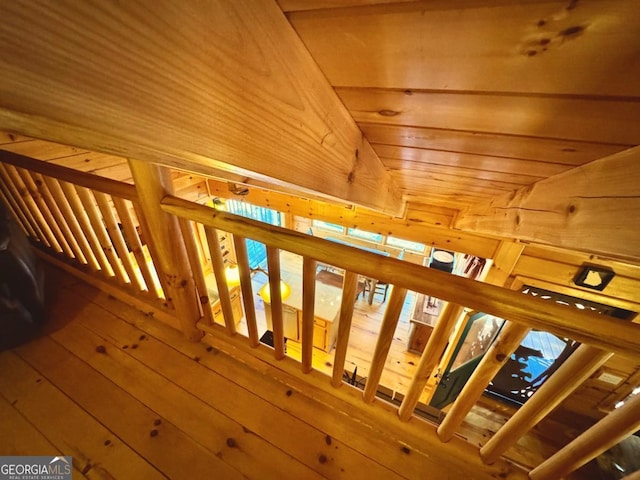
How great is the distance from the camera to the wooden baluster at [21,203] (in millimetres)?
1835

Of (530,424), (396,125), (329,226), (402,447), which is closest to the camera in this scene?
(396,125)

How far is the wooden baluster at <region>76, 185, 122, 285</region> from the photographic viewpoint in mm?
1468

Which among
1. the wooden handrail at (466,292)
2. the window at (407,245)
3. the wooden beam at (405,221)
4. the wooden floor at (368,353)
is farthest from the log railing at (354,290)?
the window at (407,245)

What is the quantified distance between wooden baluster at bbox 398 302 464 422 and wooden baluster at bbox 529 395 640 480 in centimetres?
48

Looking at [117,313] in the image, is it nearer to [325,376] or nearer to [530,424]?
[325,376]

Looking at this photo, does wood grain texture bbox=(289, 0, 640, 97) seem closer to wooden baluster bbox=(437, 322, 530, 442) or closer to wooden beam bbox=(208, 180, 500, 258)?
wooden baluster bbox=(437, 322, 530, 442)

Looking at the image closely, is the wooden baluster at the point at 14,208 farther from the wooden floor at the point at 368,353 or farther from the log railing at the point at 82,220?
the wooden floor at the point at 368,353

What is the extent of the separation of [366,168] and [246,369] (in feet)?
4.43

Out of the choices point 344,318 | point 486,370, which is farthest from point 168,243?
point 486,370

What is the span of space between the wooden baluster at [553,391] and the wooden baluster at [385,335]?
1.64 ft

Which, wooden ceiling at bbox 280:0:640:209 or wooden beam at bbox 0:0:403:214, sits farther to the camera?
wooden ceiling at bbox 280:0:640:209

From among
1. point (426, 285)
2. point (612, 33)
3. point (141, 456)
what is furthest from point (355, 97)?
point (141, 456)

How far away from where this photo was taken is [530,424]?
2.98 feet

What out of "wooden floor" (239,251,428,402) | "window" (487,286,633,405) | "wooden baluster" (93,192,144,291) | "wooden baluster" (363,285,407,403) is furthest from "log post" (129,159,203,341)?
"window" (487,286,633,405)
